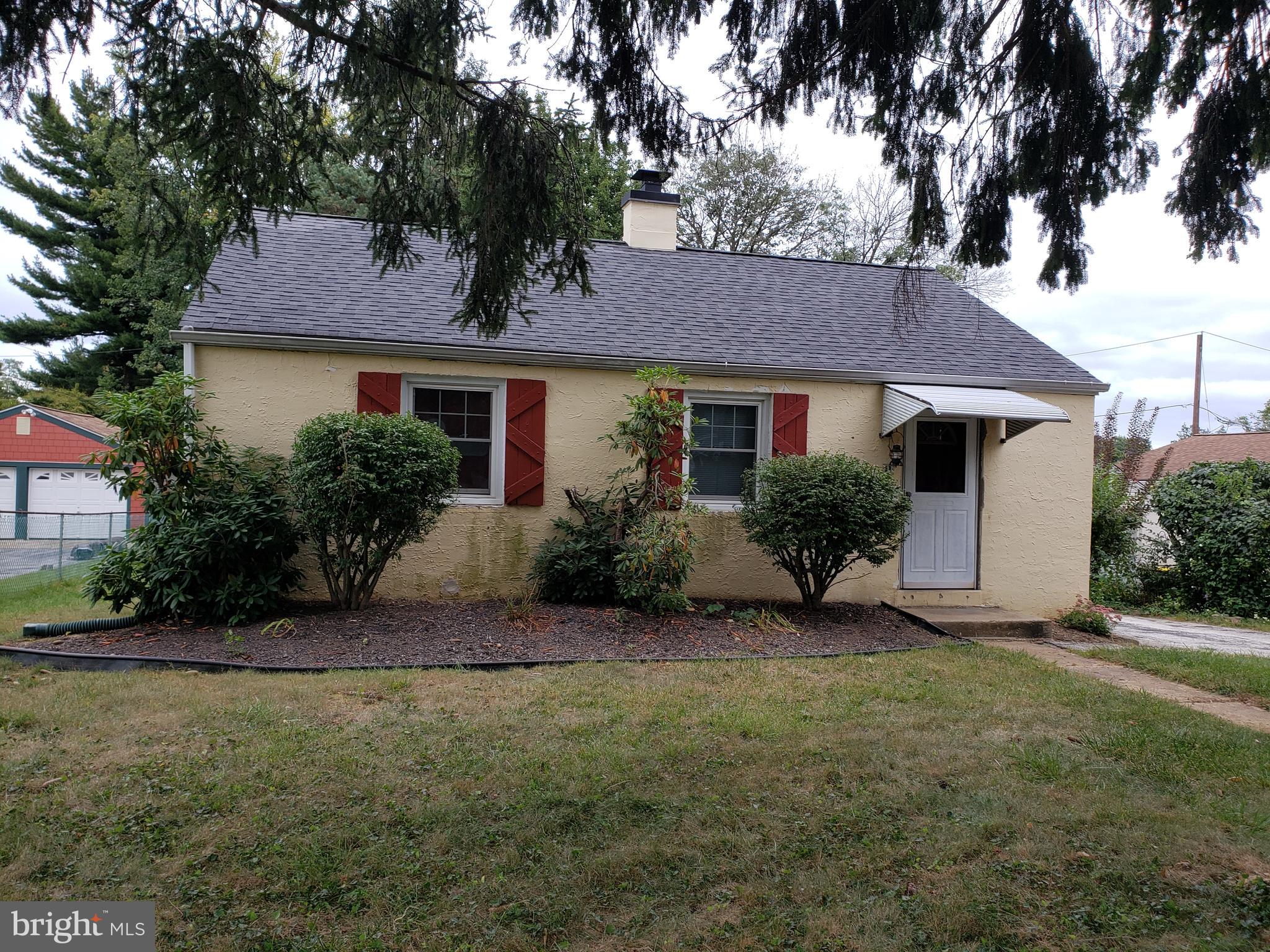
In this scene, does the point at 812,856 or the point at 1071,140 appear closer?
the point at 812,856

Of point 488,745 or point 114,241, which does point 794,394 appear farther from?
point 114,241

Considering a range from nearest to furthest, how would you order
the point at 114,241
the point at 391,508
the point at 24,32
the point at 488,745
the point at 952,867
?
the point at 952,867 → the point at 24,32 → the point at 488,745 → the point at 391,508 → the point at 114,241

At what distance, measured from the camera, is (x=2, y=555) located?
36.5 feet

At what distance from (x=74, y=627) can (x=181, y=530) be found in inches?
43.0

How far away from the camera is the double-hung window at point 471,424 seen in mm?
8367

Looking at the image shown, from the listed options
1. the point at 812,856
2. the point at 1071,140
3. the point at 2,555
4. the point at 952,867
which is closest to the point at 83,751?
the point at 812,856

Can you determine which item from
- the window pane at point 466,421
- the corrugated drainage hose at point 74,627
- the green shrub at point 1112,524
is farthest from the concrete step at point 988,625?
the corrugated drainage hose at point 74,627

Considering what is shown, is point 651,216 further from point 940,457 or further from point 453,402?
point 940,457

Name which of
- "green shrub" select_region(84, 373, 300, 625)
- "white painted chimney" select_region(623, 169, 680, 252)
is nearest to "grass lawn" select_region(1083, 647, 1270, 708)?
"green shrub" select_region(84, 373, 300, 625)

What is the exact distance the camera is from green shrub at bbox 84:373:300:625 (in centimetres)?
Answer: 681

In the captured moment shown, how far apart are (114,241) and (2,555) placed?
576 inches

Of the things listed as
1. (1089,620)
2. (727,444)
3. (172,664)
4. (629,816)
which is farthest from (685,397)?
(629,816)

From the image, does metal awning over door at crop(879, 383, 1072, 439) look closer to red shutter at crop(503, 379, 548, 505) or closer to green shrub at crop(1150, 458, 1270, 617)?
green shrub at crop(1150, 458, 1270, 617)

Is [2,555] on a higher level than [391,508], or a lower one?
lower
